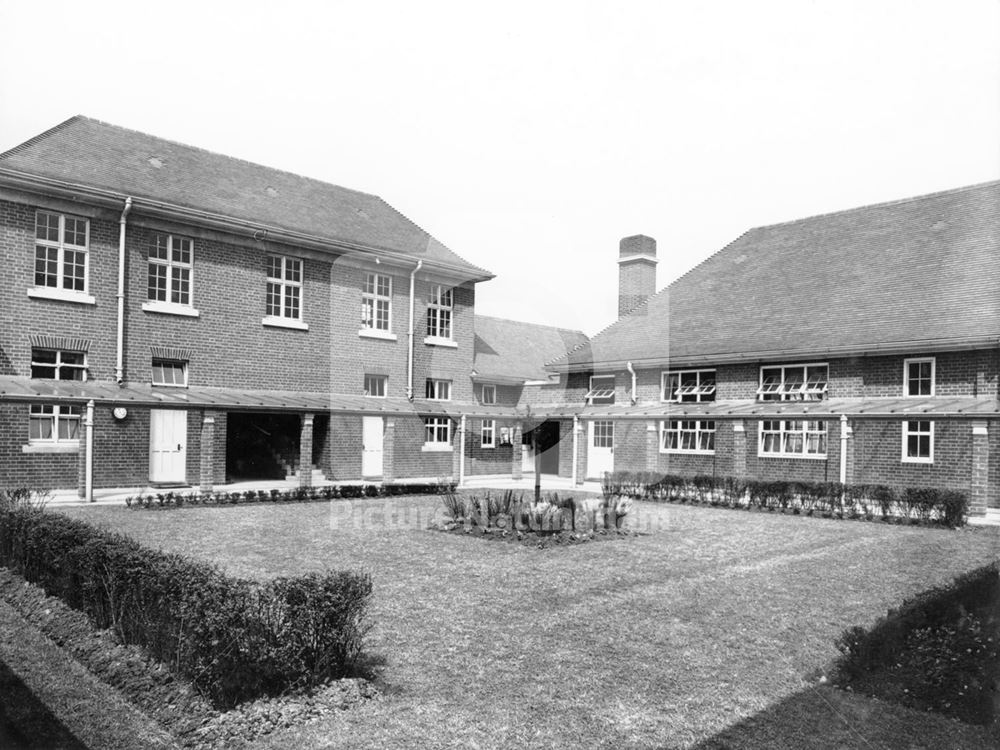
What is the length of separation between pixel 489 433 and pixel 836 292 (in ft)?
43.5

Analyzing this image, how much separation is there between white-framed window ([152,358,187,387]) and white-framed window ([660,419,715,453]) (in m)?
14.9

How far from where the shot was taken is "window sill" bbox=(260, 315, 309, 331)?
22797 mm

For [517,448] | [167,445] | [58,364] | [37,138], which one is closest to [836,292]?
[517,448]

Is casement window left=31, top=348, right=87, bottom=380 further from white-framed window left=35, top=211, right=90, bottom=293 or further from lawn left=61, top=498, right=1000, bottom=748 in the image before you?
lawn left=61, top=498, right=1000, bottom=748

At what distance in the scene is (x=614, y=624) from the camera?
7605mm

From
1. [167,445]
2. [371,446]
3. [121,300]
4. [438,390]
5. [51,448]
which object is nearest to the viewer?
[51,448]

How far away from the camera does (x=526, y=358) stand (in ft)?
112

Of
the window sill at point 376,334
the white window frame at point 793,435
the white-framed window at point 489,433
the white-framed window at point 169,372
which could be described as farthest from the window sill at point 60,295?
the white window frame at point 793,435

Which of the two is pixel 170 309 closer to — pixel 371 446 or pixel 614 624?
pixel 371 446

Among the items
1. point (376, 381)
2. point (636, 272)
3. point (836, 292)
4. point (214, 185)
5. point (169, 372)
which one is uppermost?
point (214, 185)

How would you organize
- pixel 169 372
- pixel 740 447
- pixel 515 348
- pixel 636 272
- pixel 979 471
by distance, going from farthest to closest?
pixel 515 348
pixel 636 272
pixel 740 447
pixel 169 372
pixel 979 471

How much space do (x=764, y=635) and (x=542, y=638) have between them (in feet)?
6.97

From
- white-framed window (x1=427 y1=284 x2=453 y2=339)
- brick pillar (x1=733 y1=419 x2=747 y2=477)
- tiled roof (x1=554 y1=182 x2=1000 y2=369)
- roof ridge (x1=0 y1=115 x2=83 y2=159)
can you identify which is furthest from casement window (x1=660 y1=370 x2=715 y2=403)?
roof ridge (x1=0 y1=115 x2=83 y2=159)

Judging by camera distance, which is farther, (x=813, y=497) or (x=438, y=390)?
(x=438, y=390)
